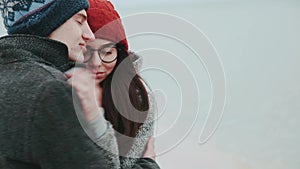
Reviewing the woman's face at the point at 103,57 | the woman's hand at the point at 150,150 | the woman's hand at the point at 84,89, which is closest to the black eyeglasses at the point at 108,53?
the woman's face at the point at 103,57

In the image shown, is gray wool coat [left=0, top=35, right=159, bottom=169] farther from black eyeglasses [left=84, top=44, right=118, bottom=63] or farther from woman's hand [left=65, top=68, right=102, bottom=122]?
black eyeglasses [left=84, top=44, right=118, bottom=63]

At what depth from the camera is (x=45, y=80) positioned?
1.48ft

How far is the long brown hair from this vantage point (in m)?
0.79

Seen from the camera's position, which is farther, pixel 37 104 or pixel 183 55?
pixel 183 55

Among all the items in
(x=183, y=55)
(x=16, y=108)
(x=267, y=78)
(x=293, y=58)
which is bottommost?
(x=16, y=108)

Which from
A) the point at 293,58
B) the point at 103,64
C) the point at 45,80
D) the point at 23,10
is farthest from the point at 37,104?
the point at 293,58

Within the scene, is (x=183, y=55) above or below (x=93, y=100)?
above

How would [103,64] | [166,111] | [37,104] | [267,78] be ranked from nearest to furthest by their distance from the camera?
[37,104] → [103,64] → [166,111] → [267,78]

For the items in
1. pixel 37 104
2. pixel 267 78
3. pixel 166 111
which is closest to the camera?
pixel 37 104

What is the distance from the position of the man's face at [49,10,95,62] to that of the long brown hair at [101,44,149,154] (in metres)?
0.25

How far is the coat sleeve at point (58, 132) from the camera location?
44cm

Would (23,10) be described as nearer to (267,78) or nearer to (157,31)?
(157,31)

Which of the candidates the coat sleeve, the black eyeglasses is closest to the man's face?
the coat sleeve

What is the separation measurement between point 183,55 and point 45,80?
1.61 feet
